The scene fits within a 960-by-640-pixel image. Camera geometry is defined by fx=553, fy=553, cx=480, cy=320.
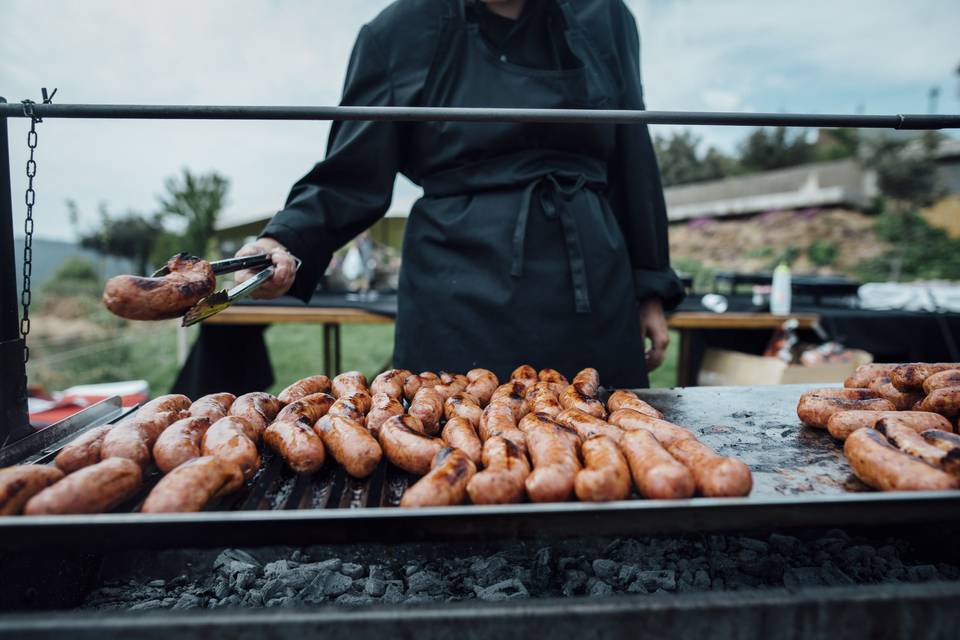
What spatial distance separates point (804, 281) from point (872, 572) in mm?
5281

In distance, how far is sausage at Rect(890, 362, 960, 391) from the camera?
196cm


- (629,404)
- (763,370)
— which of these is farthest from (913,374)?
(763,370)

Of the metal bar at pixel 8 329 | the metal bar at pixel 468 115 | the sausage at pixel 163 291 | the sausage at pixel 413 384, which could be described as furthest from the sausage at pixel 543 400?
the metal bar at pixel 8 329

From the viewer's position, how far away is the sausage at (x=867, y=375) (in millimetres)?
2189

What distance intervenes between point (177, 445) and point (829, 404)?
2.06 m

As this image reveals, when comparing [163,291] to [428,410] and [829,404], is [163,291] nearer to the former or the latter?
[428,410]

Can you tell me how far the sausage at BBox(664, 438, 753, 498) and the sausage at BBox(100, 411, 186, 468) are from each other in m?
1.44

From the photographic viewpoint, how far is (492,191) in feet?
9.02

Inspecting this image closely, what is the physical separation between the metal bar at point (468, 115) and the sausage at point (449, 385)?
3.17 ft

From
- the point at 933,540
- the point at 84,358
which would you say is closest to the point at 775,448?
the point at 933,540

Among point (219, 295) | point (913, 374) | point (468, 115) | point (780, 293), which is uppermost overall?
point (468, 115)

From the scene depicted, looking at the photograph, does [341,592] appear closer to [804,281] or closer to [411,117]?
[411,117]

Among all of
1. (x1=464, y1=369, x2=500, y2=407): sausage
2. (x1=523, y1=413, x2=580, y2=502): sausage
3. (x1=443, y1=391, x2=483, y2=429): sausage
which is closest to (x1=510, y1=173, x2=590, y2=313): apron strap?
(x1=464, y1=369, x2=500, y2=407): sausage

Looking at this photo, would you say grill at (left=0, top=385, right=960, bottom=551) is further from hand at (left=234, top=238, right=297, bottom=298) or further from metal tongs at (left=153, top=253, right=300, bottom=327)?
hand at (left=234, top=238, right=297, bottom=298)
